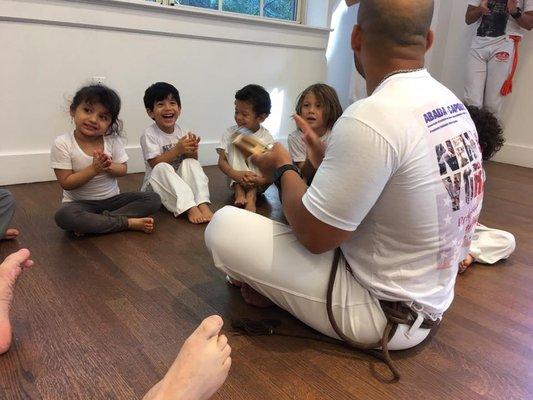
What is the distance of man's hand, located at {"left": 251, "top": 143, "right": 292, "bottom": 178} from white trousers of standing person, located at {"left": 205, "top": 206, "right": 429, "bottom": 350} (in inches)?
5.4

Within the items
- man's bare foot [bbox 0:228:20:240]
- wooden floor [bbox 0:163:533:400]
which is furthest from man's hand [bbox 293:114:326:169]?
man's bare foot [bbox 0:228:20:240]

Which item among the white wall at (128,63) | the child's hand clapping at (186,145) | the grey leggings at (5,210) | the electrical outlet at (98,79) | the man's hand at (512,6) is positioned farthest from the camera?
the man's hand at (512,6)

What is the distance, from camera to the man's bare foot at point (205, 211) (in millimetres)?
1898

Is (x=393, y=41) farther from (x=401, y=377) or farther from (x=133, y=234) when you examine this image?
(x=133, y=234)

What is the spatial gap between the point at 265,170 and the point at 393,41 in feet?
1.51

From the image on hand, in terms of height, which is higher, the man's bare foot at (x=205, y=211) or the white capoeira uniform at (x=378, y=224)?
the white capoeira uniform at (x=378, y=224)

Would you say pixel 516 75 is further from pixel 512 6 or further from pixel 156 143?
pixel 156 143

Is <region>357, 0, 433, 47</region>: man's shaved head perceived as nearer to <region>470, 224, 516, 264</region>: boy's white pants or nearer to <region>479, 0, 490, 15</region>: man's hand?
<region>470, 224, 516, 264</region>: boy's white pants

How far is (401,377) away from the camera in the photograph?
98cm

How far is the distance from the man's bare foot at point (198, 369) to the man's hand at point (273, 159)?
449mm

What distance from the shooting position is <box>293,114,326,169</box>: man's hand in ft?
3.56

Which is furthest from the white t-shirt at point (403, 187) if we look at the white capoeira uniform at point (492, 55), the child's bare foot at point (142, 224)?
the white capoeira uniform at point (492, 55)

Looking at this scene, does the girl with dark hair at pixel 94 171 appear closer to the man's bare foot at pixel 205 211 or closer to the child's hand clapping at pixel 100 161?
the child's hand clapping at pixel 100 161

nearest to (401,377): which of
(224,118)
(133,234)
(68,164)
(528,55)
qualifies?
(133,234)
